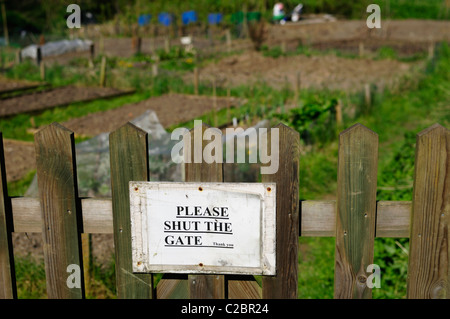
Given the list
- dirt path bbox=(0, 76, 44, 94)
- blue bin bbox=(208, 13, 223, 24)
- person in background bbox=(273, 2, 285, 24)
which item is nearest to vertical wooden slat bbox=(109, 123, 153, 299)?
dirt path bbox=(0, 76, 44, 94)

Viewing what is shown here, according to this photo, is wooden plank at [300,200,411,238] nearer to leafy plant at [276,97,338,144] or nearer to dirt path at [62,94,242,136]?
leafy plant at [276,97,338,144]

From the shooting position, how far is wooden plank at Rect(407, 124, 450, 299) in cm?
201

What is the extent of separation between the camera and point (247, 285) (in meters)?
2.18

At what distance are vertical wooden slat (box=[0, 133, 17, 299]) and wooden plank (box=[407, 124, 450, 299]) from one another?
145 cm

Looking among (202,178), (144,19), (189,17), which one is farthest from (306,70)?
(144,19)

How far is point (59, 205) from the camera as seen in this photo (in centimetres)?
214

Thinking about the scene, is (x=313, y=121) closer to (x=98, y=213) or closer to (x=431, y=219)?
(x=431, y=219)

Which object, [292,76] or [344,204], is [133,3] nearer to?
[292,76]

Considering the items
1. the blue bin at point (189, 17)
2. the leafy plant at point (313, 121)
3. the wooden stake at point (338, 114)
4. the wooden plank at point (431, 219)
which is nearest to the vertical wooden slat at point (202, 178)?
the wooden plank at point (431, 219)

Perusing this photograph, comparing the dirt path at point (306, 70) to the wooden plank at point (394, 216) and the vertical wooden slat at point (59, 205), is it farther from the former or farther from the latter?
the vertical wooden slat at point (59, 205)

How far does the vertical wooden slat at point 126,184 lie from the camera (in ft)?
6.78

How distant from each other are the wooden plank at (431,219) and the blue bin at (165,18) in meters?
32.9

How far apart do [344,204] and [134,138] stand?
762 millimetres
